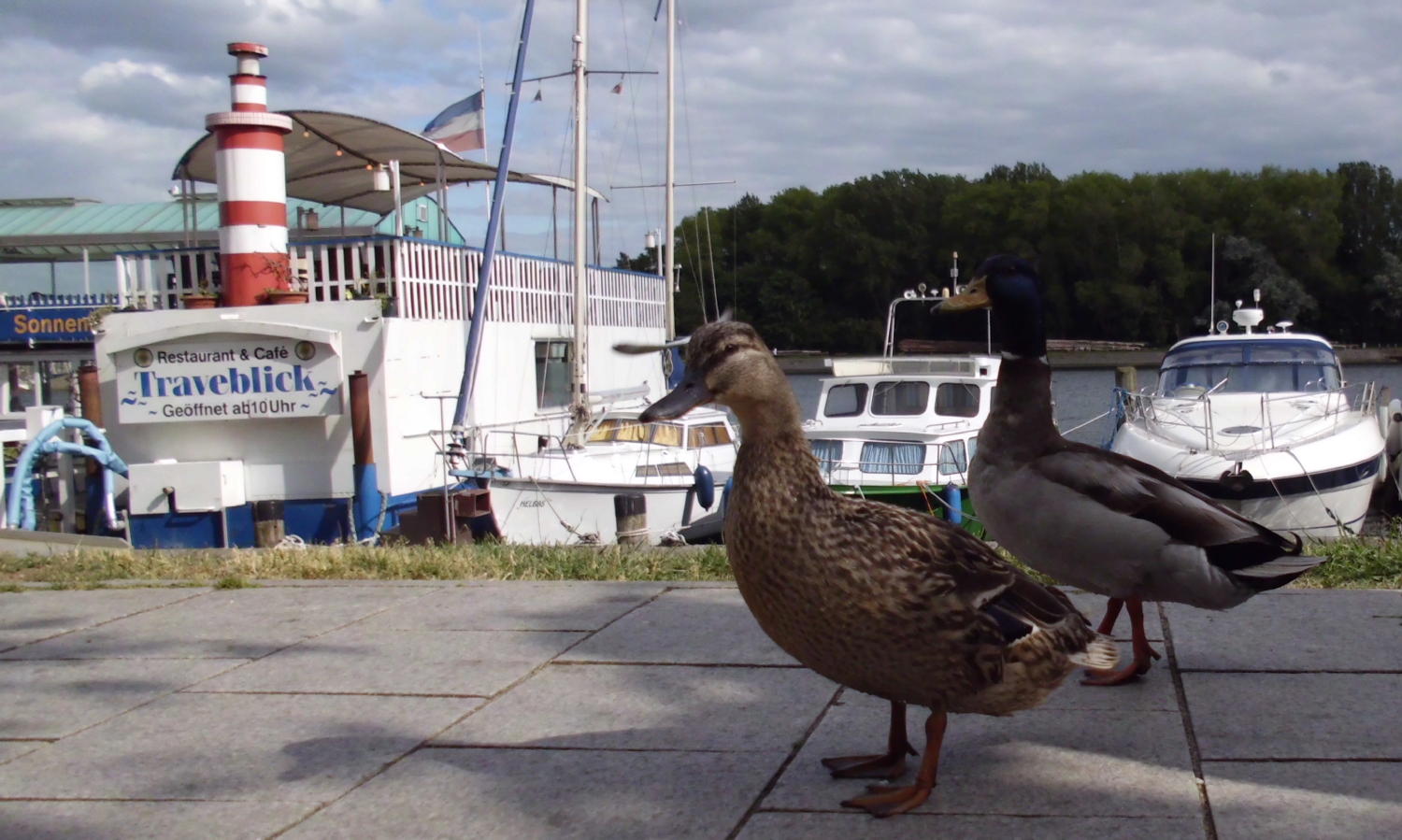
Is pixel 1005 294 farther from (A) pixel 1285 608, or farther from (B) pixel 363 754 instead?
(B) pixel 363 754

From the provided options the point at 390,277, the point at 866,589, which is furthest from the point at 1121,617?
the point at 390,277

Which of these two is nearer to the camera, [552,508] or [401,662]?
[401,662]

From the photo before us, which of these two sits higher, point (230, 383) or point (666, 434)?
point (230, 383)

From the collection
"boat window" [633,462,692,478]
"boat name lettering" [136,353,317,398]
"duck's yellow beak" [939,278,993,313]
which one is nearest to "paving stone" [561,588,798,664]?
"duck's yellow beak" [939,278,993,313]

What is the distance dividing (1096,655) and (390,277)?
14.5 m

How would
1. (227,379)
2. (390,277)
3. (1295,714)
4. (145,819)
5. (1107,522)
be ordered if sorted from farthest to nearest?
(390,277) < (227,379) < (1107,522) < (1295,714) < (145,819)

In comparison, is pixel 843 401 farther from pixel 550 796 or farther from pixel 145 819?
pixel 145 819

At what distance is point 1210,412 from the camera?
44.3 ft

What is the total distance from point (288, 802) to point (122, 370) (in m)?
14.3

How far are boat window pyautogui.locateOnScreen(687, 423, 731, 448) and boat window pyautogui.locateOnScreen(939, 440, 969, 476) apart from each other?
3.10m

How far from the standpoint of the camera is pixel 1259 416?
1434cm

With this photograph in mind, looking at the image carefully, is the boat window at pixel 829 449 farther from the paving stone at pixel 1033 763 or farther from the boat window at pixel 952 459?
the paving stone at pixel 1033 763

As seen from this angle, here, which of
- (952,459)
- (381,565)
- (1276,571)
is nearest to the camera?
(1276,571)

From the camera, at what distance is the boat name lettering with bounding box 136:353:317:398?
52.7 feet
